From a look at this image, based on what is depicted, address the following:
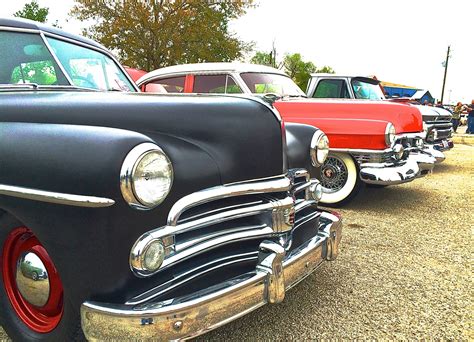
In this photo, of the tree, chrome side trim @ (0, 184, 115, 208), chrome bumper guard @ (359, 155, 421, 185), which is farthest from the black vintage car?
the tree

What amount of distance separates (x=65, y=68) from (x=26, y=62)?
0.72 feet

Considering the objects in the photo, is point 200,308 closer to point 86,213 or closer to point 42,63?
point 86,213

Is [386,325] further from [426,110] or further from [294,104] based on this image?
[426,110]

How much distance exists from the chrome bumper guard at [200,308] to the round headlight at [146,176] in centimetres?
38

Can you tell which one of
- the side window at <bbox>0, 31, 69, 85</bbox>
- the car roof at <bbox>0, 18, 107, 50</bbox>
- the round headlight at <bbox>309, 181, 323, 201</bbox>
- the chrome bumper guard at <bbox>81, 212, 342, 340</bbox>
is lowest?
the chrome bumper guard at <bbox>81, 212, 342, 340</bbox>

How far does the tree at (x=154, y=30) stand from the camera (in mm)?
19266

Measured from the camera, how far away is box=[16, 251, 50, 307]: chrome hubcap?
1.66m

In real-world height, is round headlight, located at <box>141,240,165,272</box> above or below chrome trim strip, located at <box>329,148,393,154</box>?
above

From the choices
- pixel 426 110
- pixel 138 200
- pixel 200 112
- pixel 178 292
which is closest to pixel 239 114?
pixel 200 112

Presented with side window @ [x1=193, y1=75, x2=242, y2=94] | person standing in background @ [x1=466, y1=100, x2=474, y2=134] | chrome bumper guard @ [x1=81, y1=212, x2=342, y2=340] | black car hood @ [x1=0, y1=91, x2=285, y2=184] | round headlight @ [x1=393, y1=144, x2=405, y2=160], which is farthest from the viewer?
person standing in background @ [x1=466, y1=100, x2=474, y2=134]

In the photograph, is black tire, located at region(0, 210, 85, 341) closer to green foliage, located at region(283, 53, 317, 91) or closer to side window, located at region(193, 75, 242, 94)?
side window, located at region(193, 75, 242, 94)

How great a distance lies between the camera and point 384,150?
4508mm

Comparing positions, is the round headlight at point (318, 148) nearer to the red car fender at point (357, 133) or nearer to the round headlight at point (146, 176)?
the round headlight at point (146, 176)

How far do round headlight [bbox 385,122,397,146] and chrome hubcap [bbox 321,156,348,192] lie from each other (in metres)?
0.56
